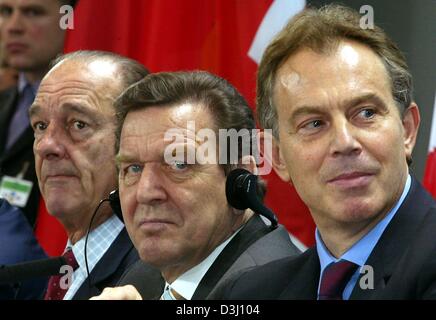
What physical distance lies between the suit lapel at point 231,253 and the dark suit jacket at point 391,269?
0.16 m

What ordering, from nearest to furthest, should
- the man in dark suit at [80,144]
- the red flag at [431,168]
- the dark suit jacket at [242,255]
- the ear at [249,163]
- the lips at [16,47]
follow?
the dark suit jacket at [242,255]
the ear at [249,163]
the man in dark suit at [80,144]
the red flag at [431,168]
the lips at [16,47]

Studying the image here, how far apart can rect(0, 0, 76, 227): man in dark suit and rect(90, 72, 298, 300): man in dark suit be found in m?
1.79

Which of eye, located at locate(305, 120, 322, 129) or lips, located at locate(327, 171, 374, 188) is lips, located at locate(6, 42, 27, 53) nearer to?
eye, located at locate(305, 120, 322, 129)

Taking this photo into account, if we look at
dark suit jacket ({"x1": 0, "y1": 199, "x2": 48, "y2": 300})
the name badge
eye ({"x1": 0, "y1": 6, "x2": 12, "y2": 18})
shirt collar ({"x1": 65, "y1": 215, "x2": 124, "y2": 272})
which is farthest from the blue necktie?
shirt collar ({"x1": 65, "y1": 215, "x2": 124, "y2": 272})

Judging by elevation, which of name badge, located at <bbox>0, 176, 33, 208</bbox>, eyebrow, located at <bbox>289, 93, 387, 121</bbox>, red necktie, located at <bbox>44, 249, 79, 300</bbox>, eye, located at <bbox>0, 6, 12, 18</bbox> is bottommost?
name badge, located at <bbox>0, 176, 33, 208</bbox>

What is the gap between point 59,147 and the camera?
9.39 feet

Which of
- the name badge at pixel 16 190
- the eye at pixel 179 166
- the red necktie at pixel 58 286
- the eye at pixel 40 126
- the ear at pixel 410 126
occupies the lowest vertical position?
the name badge at pixel 16 190

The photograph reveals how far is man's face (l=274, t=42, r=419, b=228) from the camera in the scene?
6.15 feet

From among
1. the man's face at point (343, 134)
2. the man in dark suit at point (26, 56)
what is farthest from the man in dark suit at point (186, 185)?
the man in dark suit at point (26, 56)

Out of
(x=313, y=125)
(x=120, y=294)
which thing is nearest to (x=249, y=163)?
(x=313, y=125)

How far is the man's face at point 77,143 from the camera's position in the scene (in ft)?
9.41

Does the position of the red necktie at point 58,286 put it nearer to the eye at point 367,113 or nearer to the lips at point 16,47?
the eye at point 367,113
